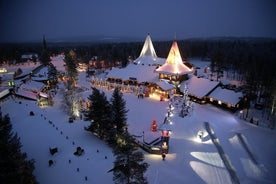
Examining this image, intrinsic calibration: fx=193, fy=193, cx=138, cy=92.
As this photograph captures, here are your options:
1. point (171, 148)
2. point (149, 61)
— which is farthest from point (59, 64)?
point (171, 148)

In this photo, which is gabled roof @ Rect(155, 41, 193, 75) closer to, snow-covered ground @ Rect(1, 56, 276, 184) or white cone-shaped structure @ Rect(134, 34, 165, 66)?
snow-covered ground @ Rect(1, 56, 276, 184)

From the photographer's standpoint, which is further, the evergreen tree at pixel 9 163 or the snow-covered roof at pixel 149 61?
the snow-covered roof at pixel 149 61

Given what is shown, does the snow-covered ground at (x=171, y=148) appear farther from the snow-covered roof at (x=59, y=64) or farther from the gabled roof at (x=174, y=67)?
the snow-covered roof at (x=59, y=64)

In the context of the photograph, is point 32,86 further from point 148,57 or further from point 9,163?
point 9,163

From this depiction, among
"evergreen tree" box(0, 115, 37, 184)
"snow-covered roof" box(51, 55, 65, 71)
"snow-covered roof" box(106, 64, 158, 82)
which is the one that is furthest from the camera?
"snow-covered roof" box(51, 55, 65, 71)

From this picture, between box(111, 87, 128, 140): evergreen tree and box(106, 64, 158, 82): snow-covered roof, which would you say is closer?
box(111, 87, 128, 140): evergreen tree

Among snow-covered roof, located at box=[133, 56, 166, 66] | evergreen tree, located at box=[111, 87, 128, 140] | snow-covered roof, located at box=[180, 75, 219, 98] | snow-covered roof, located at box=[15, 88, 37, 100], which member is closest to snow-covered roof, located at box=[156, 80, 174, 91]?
snow-covered roof, located at box=[180, 75, 219, 98]

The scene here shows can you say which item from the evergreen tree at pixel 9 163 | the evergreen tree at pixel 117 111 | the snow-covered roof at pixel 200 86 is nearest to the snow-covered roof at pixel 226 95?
the snow-covered roof at pixel 200 86
